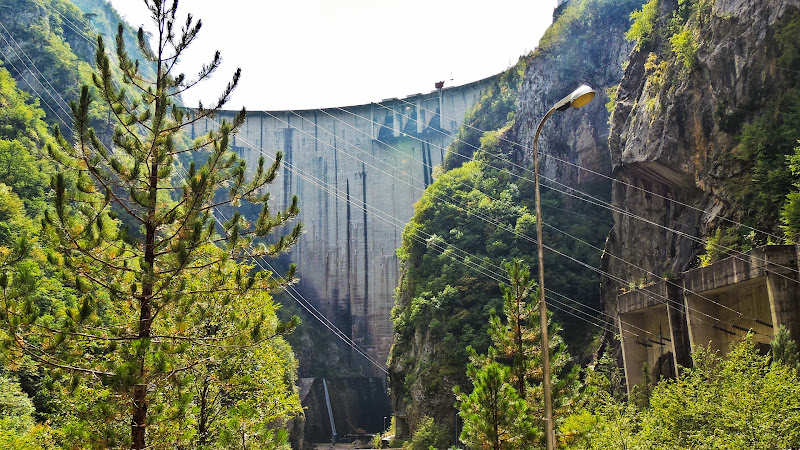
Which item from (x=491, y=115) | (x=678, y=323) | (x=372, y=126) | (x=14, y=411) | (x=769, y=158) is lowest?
(x=14, y=411)

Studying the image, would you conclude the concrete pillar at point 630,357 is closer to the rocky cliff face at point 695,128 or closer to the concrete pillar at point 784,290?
the rocky cliff face at point 695,128

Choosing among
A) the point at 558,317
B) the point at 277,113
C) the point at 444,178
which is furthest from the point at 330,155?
the point at 558,317

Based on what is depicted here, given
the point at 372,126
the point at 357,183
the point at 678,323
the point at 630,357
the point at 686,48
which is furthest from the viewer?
the point at 372,126

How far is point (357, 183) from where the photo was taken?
2714 inches

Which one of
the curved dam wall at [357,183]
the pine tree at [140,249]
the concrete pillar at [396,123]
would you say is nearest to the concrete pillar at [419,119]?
the curved dam wall at [357,183]

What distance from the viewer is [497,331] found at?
15852 mm

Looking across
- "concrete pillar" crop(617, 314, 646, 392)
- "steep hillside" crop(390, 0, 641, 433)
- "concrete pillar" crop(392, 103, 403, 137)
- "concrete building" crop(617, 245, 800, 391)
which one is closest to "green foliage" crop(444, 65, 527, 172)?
"steep hillside" crop(390, 0, 641, 433)

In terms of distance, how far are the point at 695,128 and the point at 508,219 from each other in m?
18.5

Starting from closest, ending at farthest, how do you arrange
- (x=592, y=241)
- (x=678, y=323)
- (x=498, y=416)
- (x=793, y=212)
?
1. (x=498, y=416)
2. (x=793, y=212)
3. (x=678, y=323)
4. (x=592, y=241)

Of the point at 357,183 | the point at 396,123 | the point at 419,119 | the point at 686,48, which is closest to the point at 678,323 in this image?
the point at 686,48

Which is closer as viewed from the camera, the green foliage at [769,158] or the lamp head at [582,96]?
the lamp head at [582,96]

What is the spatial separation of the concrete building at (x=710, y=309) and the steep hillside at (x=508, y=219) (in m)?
7.75

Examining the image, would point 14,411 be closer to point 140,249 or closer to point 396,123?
point 140,249

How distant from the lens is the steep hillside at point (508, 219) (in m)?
38.1
